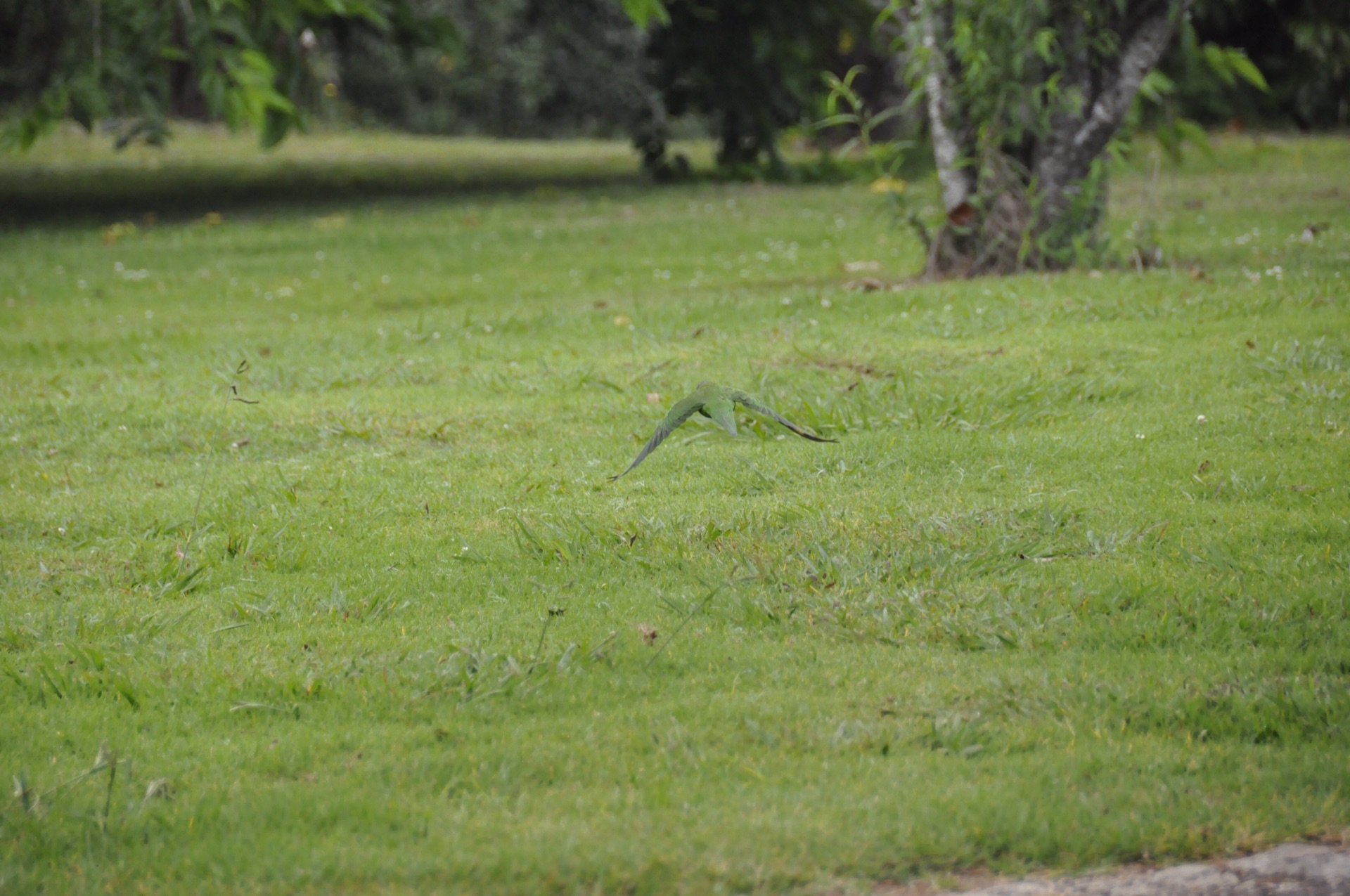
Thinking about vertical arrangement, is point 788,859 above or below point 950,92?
below

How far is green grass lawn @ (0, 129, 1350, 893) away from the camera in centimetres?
262

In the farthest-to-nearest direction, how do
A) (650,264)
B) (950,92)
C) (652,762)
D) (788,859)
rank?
(650,264), (950,92), (652,762), (788,859)

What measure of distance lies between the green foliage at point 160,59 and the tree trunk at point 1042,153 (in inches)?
219

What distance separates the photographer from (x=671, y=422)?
Answer: 13.4ft

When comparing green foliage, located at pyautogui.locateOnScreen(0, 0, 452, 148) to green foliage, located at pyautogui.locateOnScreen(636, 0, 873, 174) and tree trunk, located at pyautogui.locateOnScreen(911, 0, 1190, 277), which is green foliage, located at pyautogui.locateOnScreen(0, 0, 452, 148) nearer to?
green foliage, located at pyautogui.locateOnScreen(636, 0, 873, 174)

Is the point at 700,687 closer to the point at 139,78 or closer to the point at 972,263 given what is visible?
the point at 972,263

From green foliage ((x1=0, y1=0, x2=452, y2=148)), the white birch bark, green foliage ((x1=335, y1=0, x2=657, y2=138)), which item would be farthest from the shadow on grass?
the white birch bark

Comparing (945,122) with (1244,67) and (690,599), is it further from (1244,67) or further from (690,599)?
(690,599)

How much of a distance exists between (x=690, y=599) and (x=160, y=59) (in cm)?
1126

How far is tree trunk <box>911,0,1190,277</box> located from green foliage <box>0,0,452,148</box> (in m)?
5.55

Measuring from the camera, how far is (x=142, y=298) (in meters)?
9.95

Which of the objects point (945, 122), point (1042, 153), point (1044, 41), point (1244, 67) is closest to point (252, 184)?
point (945, 122)

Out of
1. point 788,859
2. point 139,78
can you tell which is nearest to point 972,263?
point 788,859

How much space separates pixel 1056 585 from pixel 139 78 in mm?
11228
